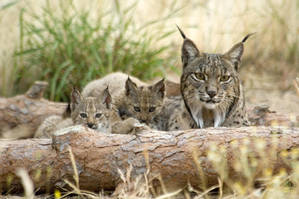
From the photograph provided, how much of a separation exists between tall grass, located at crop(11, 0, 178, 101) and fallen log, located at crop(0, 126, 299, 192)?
3.13 meters

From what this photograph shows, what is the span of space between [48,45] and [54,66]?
335 millimetres

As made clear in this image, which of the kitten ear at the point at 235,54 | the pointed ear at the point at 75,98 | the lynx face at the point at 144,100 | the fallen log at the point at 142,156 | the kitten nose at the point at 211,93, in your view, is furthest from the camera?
the lynx face at the point at 144,100

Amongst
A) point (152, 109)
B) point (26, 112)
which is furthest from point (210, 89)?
point (26, 112)

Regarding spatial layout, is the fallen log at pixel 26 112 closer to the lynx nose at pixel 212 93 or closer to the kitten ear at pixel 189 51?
the kitten ear at pixel 189 51

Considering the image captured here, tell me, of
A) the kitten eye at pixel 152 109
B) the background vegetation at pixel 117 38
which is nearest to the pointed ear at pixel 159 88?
the kitten eye at pixel 152 109

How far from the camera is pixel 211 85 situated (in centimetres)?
494

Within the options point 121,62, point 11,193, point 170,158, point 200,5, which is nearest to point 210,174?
point 170,158

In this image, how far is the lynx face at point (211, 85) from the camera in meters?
4.98

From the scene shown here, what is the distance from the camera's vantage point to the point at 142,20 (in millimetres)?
8805

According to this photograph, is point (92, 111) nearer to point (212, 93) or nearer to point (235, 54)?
point (212, 93)

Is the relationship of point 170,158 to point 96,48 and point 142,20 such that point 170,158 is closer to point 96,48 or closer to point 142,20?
point 96,48

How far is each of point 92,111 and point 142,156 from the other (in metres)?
1.54

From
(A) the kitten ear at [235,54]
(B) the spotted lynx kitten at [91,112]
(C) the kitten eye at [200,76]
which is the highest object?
(A) the kitten ear at [235,54]

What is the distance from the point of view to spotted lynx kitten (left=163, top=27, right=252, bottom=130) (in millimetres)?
4988
